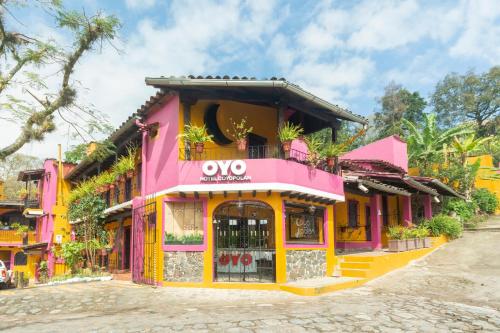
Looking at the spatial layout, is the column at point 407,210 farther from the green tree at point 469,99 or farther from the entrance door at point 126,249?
the green tree at point 469,99

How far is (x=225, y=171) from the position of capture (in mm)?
12758

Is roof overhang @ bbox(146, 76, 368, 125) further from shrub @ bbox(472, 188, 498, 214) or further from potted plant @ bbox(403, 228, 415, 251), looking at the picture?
shrub @ bbox(472, 188, 498, 214)

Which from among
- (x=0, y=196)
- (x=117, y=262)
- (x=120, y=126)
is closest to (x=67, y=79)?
(x=120, y=126)

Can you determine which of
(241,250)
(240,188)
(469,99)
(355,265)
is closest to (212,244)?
(241,250)

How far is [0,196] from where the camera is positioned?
133ft

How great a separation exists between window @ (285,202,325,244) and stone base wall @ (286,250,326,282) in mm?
459

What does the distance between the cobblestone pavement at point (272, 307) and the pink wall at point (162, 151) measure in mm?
3510

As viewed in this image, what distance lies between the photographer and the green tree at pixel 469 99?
1783 inches

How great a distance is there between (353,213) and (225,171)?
9259 millimetres

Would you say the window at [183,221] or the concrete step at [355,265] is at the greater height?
the window at [183,221]

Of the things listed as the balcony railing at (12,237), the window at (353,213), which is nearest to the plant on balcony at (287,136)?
the window at (353,213)

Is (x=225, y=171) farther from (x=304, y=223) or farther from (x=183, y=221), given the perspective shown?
(x=304, y=223)

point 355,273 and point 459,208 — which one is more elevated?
point 459,208

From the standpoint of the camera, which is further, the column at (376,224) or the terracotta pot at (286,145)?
the column at (376,224)
